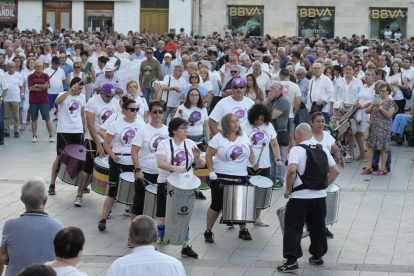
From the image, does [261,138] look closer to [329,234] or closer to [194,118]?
[329,234]

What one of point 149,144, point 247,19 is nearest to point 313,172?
point 149,144

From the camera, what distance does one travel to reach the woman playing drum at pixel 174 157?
30.3 ft

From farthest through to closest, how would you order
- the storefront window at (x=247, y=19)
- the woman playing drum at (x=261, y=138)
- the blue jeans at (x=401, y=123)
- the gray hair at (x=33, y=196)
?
the storefront window at (x=247, y=19) → the blue jeans at (x=401, y=123) → the woman playing drum at (x=261, y=138) → the gray hair at (x=33, y=196)

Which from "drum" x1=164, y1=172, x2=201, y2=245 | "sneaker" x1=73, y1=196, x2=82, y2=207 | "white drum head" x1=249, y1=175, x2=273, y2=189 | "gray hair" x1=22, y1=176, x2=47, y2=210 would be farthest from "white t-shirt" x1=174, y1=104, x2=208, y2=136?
"gray hair" x1=22, y1=176, x2=47, y2=210

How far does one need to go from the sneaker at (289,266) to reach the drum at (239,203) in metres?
1.17

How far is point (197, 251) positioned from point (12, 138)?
957 cm

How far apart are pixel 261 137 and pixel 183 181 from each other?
6.89 feet

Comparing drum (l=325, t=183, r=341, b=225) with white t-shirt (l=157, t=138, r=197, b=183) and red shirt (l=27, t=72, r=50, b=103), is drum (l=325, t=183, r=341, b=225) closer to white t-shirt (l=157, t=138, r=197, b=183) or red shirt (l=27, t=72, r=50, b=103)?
white t-shirt (l=157, t=138, r=197, b=183)

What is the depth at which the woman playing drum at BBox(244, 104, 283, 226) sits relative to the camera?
10.7 m

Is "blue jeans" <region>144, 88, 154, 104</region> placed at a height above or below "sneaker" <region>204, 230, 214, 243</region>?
above

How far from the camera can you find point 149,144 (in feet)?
32.0

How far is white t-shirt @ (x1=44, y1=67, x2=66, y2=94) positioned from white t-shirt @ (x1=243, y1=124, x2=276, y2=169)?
→ 8.69m

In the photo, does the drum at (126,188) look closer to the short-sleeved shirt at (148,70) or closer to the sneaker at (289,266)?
the sneaker at (289,266)

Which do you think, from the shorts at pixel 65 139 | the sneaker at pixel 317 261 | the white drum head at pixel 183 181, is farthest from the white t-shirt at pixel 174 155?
the shorts at pixel 65 139
